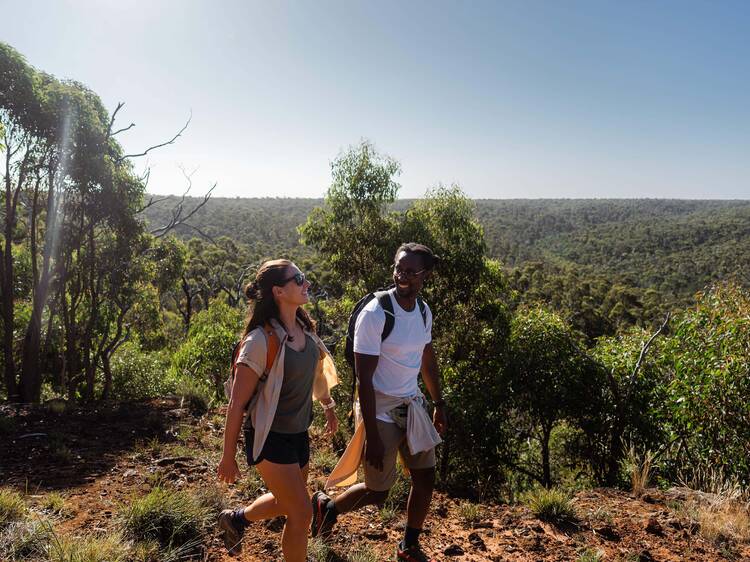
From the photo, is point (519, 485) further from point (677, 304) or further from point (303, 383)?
point (677, 304)

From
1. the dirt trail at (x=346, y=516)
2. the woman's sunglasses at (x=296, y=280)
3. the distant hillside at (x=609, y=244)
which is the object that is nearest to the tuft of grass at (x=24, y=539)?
the dirt trail at (x=346, y=516)

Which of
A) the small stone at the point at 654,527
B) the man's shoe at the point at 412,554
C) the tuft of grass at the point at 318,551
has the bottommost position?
the small stone at the point at 654,527

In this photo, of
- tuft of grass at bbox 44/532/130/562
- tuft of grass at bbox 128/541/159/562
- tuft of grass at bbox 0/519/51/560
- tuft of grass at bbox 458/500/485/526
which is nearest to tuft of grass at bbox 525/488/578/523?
tuft of grass at bbox 458/500/485/526

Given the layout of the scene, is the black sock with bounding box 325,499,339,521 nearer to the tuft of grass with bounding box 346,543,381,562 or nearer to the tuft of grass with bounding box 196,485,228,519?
the tuft of grass with bounding box 346,543,381,562

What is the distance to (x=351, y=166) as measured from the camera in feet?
29.8

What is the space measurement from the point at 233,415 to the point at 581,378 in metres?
5.81

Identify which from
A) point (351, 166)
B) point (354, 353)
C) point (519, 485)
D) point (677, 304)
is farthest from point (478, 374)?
point (677, 304)

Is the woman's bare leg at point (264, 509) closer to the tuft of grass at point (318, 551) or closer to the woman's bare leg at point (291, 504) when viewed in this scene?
the woman's bare leg at point (291, 504)

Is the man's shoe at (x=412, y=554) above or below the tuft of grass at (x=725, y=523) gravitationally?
above

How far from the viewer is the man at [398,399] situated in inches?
99.6

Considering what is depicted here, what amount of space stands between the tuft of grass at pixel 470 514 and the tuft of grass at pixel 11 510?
9.35 ft

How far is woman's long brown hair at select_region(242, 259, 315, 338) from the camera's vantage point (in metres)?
2.39

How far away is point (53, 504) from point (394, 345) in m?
2.81

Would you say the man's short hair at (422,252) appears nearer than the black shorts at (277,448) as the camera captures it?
No
